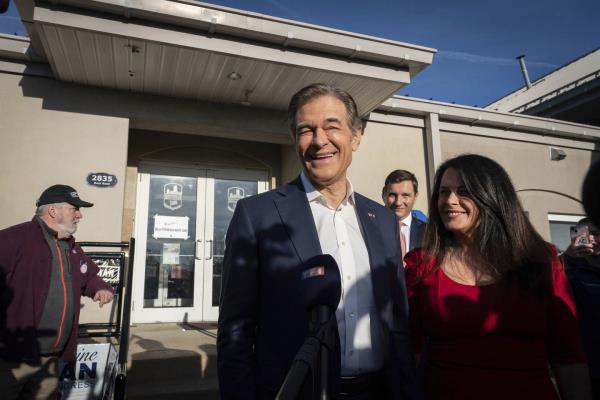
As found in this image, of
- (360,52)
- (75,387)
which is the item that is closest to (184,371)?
(75,387)

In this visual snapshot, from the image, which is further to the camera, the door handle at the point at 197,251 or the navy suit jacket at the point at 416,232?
the door handle at the point at 197,251

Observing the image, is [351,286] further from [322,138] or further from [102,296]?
[102,296]

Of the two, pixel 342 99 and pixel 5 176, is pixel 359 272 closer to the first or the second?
pixel 342 99

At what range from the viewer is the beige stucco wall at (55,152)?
4902 millimetres

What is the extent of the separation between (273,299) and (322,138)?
66 cm

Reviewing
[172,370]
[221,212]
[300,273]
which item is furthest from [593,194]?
[221,212]

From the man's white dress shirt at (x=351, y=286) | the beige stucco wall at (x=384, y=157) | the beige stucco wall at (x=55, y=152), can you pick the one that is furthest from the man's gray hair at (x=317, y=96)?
the beige stucco wall at (x=384, y=157)

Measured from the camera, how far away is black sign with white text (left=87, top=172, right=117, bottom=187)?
5148 millimetres

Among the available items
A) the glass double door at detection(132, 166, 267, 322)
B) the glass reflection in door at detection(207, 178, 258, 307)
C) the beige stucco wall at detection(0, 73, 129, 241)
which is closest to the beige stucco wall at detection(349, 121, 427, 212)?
the glass reflection in door at detection(207, 178, 258, 307)

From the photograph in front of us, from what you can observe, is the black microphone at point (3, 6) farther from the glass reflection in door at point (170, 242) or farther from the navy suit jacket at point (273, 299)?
the glass reflection in door at point (170, 242)

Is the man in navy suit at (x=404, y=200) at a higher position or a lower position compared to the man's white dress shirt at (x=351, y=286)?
higher

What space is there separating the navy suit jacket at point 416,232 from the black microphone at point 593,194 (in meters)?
1.58

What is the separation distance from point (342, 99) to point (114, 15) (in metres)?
3.76

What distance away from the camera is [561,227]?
848 cm
